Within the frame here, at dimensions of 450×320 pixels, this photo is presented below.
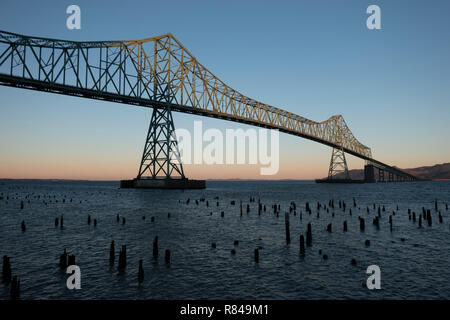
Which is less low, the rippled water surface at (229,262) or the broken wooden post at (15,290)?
the broken wooden post at (15,290)

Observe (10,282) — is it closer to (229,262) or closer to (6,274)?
(6,274)

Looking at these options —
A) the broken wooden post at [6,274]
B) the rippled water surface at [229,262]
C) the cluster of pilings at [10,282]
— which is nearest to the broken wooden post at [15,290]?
the cluster of pilings at [10,282]

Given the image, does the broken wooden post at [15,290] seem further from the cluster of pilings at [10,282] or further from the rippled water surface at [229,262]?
the rippled water surface at [229,262]

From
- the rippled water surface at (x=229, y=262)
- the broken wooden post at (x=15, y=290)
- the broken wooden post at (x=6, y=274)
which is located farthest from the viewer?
the broken wooden post at (x=6, y=274)

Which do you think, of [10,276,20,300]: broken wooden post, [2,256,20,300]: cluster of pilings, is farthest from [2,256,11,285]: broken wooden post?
[10,276,20,300]: broken wooden post

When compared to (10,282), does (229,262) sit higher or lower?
lower

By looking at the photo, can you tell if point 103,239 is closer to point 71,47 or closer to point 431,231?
point 431,231

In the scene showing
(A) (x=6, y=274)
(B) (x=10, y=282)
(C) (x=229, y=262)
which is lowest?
(C) (x=229, y=262)

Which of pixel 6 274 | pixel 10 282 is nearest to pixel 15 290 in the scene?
pixel 10 282

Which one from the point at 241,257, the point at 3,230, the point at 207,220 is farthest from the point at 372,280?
the point at 3,230

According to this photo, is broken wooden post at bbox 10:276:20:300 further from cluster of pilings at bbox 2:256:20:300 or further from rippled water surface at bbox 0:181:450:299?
rippled water surface at bbox 0:181:450:299

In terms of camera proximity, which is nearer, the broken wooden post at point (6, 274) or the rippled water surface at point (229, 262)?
the rippled water surface at point (229, 262)
